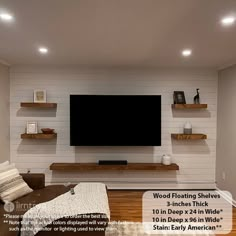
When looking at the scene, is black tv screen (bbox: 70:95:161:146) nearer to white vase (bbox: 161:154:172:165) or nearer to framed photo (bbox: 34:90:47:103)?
white vase (bbox: 161:154:172:165)

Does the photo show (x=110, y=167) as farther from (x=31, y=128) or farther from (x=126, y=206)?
(x=31, y=128)

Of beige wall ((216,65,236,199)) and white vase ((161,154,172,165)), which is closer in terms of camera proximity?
beige wall ((216,65,236,199))

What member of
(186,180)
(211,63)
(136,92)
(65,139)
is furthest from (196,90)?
(65,139)

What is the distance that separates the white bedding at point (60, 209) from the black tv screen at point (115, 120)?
157 centimetres

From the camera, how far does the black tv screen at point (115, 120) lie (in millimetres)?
4453

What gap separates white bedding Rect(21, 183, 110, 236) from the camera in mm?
2449

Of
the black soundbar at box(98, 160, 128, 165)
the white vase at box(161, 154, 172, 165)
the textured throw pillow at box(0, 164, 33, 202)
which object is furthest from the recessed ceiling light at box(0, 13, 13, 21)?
the white vase at box(161, 154, 172, 165)

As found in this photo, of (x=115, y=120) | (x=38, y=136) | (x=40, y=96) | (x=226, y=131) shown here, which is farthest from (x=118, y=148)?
(x=226, y=131)

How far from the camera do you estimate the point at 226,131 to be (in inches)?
169

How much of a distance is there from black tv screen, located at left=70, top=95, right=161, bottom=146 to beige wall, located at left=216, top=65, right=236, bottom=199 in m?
1.20

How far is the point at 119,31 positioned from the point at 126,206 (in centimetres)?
283

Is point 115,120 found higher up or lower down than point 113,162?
higher up

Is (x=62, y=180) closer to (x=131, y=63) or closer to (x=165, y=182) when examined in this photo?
(x=165, y=182)

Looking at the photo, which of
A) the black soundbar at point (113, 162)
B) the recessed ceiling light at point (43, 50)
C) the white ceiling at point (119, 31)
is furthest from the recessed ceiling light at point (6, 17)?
the black soundbar at point (113, 162)
